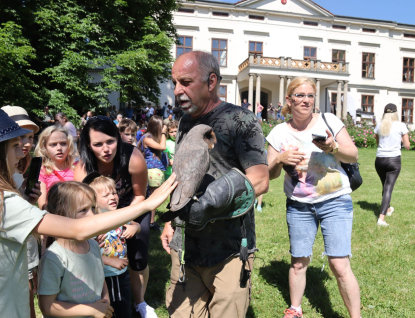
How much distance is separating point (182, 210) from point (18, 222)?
75 centimetres

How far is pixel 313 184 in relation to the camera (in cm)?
305

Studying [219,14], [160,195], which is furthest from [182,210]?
[219,14]

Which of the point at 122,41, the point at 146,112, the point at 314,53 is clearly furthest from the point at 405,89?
the point at 122,41

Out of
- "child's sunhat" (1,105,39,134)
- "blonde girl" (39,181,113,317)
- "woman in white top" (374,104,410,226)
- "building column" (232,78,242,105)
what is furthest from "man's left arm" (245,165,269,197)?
"building column" (232,78,242,105)

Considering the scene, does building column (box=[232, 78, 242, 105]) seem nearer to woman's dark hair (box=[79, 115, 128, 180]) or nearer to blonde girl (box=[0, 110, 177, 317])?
woman's dark hair (box=[79, 115, 128, 180])

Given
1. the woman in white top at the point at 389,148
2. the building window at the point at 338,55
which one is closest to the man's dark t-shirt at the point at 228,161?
the woman in white top at the point at 389,148

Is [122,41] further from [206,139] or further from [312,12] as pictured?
[312,12]

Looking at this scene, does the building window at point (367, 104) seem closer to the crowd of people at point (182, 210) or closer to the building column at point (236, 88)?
the building column at point (236, 88)

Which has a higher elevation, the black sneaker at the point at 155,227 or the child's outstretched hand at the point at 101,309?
the child's outstretched hand at the point at 101,309

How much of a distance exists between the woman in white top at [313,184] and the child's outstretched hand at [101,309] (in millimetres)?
1656

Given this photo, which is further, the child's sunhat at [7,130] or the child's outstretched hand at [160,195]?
the child's sunhat at [7,130]

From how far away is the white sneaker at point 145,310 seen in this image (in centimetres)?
335

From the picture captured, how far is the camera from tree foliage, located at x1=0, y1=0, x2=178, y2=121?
16.2 m

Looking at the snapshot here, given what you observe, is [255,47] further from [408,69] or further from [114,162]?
[114,162]
